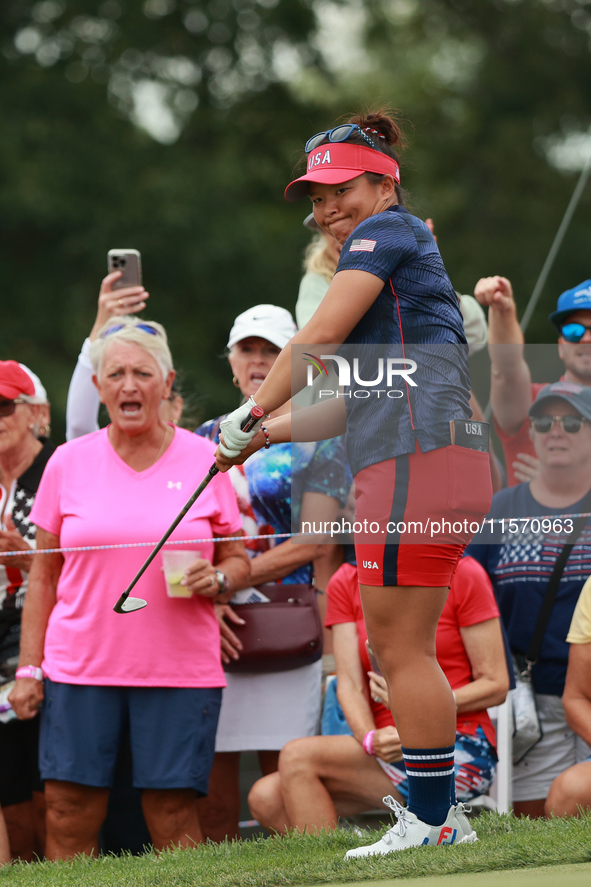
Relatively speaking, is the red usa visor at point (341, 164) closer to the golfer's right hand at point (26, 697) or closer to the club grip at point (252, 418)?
the club grip at point (252, 418)

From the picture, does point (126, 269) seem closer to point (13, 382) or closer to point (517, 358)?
point (13, 382)

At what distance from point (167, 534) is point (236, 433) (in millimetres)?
441

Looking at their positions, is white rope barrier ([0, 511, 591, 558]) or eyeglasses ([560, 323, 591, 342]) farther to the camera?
eyeglasses ([560, 323, 591, 342])

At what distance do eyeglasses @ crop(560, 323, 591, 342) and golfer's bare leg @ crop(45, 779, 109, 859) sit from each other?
2.52 meters

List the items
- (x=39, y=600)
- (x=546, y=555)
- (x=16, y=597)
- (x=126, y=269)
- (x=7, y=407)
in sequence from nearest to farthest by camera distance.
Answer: (x=39, y=600) < (x=546, y=555) < (x=16, y=597) < (x=7, y=407) < (x=126, y=269)

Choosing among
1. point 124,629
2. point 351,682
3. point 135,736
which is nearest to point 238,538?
point 124,629

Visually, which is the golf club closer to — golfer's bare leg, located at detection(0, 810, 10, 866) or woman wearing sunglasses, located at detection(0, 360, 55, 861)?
woman wearing sunglasses, located at detection(0, 360, 55, 861)

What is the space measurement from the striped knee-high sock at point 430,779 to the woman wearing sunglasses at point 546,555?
4.18 ft

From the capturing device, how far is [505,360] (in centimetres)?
473

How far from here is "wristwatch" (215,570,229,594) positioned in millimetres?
4180

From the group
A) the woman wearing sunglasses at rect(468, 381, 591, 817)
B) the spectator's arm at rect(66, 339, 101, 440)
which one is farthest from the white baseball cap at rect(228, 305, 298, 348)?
the woman wearing sunglasses at rect(468, 381, 591, 817)

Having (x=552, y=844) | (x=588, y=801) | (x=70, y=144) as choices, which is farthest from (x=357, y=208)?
(x=70, y=144)

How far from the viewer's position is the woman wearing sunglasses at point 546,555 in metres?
4.35

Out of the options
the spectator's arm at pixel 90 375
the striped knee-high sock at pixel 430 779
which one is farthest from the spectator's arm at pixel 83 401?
the striped knee-high sock at pixel 430 779
